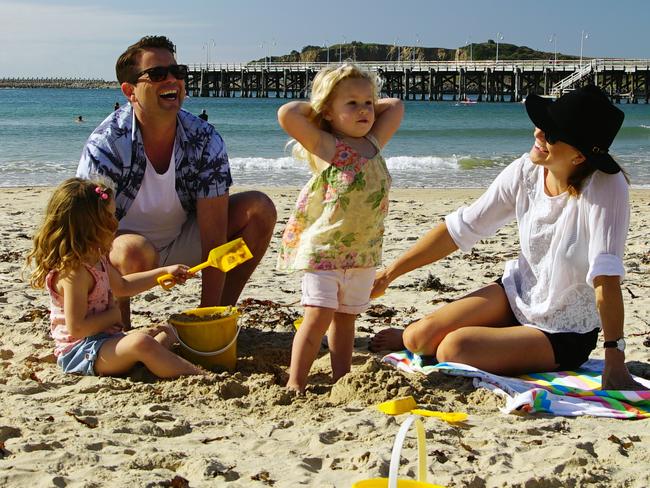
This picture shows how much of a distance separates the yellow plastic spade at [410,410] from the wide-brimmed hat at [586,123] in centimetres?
112

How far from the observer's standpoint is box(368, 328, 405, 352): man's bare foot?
410 cm

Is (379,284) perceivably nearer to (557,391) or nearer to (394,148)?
(557,391)

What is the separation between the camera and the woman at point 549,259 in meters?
3.31

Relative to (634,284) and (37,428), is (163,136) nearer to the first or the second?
(37,428)

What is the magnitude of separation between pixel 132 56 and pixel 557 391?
8.21ft

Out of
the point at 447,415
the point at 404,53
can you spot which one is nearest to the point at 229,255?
the point at 447,415

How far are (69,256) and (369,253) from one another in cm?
120

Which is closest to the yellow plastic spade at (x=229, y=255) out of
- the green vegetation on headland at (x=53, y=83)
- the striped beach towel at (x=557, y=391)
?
the striped beach towel at (x=557, y=391)

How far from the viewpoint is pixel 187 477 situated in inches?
101

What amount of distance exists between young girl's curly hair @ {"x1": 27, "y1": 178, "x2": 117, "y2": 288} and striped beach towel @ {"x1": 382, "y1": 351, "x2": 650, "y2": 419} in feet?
4.61

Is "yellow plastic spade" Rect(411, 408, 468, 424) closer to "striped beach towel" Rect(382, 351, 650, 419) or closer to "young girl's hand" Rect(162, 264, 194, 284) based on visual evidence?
"striped beach towel" Rect(382, 351, 650, 419)

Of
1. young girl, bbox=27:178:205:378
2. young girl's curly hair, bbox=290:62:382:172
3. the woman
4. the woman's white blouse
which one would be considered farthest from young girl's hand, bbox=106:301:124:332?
the woman's white blouse

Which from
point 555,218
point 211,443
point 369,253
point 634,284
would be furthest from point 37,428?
point 634,284

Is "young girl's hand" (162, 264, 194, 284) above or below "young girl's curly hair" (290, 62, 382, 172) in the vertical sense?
below
